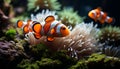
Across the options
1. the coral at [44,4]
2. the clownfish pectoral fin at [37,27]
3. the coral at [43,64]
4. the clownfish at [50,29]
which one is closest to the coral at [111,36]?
the coral at [44,4]

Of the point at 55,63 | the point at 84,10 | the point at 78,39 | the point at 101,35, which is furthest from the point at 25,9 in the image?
the point at 55,63

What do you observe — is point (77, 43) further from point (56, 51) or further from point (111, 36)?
point (111, 36)

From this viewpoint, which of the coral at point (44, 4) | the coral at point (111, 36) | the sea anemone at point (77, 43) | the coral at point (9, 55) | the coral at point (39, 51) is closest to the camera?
the coral at point (9, 55)

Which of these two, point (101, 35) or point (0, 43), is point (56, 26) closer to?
point (0, 43)

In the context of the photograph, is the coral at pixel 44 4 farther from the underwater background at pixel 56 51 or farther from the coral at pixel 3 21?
the coral at pixel 3 21

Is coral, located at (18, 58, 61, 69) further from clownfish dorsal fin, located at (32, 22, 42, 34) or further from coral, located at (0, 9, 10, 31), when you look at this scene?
coral, located at (0, 9, 10, 31)

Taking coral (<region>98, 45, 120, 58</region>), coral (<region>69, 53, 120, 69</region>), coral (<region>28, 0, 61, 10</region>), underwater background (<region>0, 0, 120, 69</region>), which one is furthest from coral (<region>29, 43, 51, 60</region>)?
coral (<region>28, 0, 61, 10</region>)
